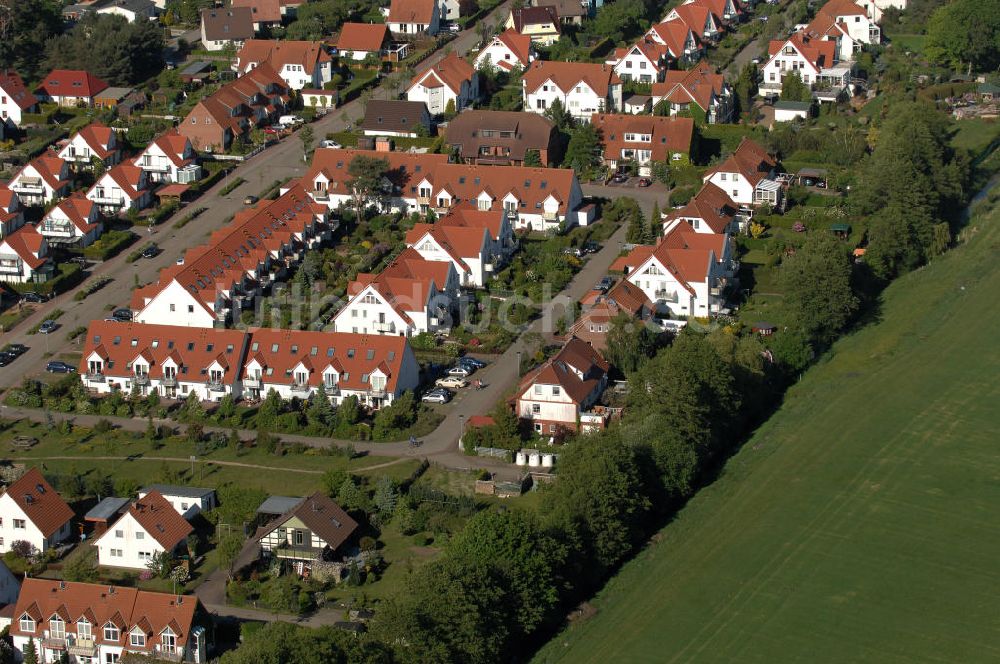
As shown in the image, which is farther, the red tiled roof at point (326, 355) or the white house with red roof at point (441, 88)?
the white house with red roof at point (441, 88)

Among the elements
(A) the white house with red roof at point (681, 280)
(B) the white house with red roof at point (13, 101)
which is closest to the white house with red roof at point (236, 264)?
(A) the white house with red roof at point (681, 280)

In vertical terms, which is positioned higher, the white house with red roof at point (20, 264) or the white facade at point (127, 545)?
the white house with red roof at point (20, 264)

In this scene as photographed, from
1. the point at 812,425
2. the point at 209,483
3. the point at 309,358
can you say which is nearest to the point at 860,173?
the point at 812,425

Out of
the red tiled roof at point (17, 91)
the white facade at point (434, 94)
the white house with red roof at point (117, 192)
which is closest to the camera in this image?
the white house with red roof at point (117, 192)

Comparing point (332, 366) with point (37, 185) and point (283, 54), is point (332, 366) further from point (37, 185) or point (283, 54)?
point (283, 54)

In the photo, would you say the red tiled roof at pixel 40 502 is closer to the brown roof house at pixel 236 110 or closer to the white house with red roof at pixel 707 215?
the white house with red roof at pixel 707 215

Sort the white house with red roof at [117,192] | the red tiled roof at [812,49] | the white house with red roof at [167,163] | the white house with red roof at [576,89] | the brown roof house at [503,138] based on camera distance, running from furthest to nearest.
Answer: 1. the red tiled roof at [812,49]
2. the white house with red roof at [576,89]
3. the brown roof house at [503,138]
4. the white house with red roof at [167,163]
5. the white house with red roof at [117,192]
